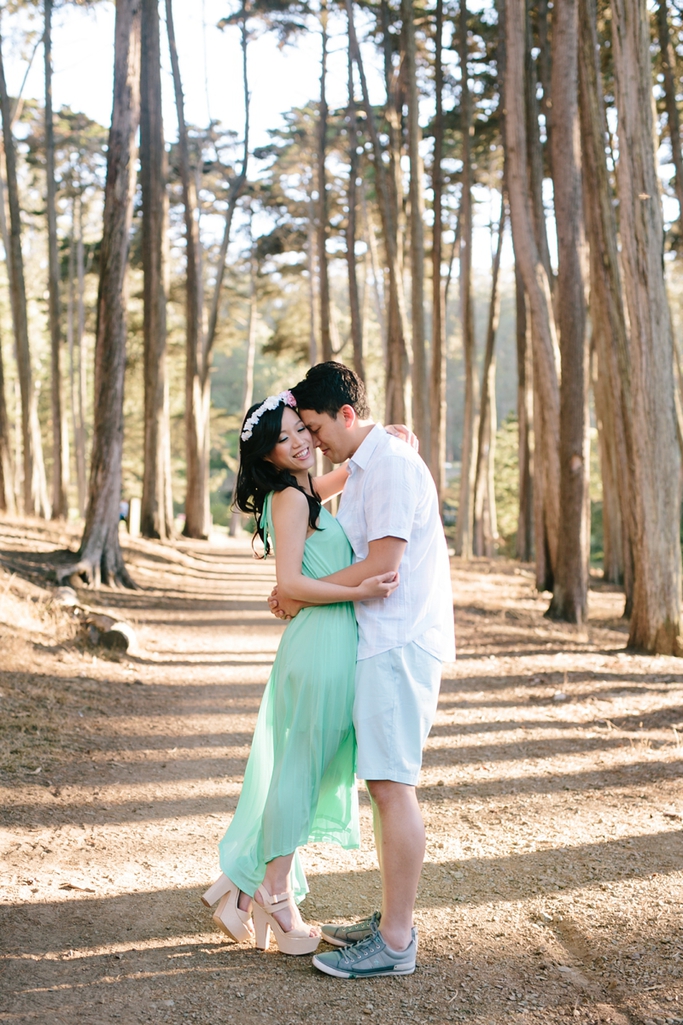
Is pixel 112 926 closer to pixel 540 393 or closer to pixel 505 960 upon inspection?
pixel 505 960

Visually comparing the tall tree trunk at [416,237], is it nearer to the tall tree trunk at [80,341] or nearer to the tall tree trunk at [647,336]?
the tall tree trunk at [647,336]

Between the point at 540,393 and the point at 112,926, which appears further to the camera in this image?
the point at 540,393

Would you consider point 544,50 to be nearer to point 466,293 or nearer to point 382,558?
point 466,293

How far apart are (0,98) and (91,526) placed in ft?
42.2

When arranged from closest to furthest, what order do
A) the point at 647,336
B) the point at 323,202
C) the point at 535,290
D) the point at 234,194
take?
the point at 647,336 → the point at 535,290 → the point at 323,202 → the point at 234,194

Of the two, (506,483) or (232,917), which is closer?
(232,917)

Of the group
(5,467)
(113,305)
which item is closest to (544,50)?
(113,305)

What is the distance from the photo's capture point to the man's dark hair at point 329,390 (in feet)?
11.0

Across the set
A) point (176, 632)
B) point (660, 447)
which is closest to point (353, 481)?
point (660, 447)

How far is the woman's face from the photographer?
11.2ft

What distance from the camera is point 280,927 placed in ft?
11.1

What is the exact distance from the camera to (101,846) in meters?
4.34

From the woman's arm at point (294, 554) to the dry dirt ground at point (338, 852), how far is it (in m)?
1.34

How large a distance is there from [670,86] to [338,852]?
17.8m
